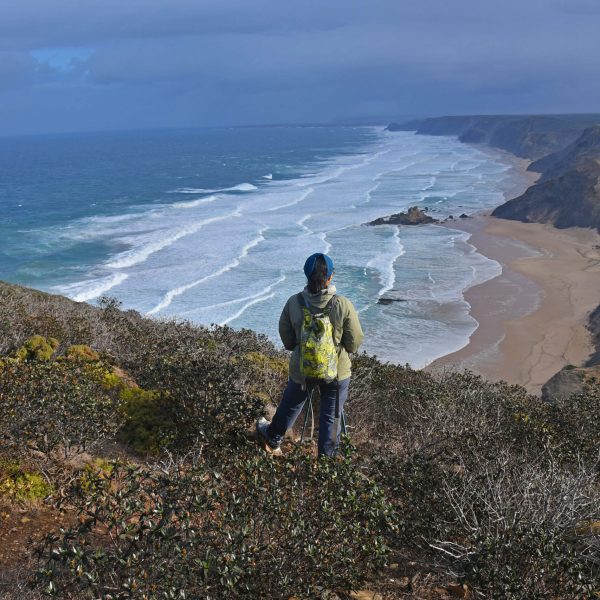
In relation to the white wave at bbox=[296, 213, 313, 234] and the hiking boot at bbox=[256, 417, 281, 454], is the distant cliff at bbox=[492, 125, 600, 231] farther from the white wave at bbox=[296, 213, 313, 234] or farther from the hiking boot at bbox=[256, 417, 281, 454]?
the hiking boot at bbox=[256, 417, 281, 454]

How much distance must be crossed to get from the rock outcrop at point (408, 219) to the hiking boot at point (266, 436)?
44.5 m

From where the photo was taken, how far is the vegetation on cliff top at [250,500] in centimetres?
333

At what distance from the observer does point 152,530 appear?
3324 mm

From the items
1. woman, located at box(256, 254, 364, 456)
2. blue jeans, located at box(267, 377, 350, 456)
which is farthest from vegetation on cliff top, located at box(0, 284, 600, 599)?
woman, located at box(256, 254, 364, 456)

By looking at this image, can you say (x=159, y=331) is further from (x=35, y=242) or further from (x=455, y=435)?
(x=35, y=242)

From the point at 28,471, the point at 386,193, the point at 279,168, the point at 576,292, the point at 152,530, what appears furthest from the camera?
the point at 279,168

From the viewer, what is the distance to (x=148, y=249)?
39.8 metres

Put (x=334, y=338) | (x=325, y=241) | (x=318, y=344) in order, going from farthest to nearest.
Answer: (x=325, y=241)
(x=334, y=338)
(x=318, y=344)

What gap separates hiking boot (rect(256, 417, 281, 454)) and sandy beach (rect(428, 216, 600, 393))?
1031 centimetres

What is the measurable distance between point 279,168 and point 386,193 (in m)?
33.2

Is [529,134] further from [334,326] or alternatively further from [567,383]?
[334,326]

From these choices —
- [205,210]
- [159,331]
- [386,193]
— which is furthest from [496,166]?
[159,331]

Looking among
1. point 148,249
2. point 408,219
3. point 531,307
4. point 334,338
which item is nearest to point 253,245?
point 148,249

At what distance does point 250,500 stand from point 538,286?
107ft
